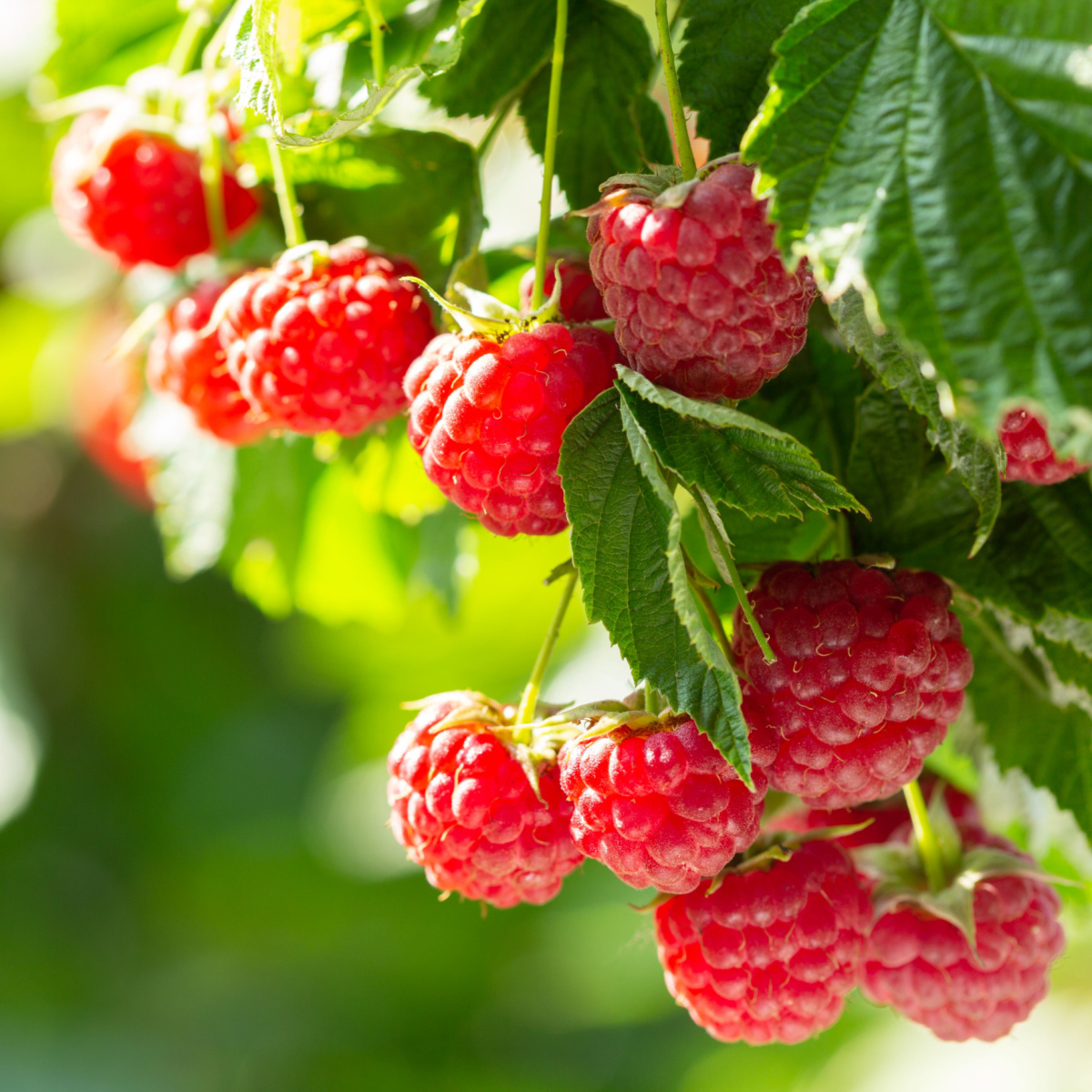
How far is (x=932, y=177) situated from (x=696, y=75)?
0.18 metres

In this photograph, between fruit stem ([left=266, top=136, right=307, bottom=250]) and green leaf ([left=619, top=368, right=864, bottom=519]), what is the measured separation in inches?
12.5

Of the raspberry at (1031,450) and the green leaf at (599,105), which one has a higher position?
the green leaf at (599,105)

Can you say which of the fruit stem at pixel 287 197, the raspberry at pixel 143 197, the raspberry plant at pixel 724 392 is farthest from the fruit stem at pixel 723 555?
the raspberry at pixel 143 197

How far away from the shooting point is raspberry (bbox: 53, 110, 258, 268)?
3.05 ft

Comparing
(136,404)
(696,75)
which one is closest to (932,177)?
(696,75)

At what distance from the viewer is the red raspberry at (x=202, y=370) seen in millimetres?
878

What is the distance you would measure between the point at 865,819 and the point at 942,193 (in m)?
0.50

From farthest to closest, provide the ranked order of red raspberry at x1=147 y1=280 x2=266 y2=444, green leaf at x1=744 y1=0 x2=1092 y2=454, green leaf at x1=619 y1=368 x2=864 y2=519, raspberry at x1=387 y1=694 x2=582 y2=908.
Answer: red raspberry at x1=147 y1=280 x2=266 y2=444 < raspberry at x1=387 y1=694 x2=582 y2=908 < green leaf at x1=619 y1=368 x2=864 y2=519 < green leaf at x1=744 y1=0 x2=1092 y2=454

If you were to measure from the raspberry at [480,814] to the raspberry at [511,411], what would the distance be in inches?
5.8

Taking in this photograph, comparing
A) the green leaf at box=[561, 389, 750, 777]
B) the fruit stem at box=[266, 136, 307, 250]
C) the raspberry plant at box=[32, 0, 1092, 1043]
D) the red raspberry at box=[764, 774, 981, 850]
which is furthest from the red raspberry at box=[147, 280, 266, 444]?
the red raspberry at box=[764, 774, 981, 850]

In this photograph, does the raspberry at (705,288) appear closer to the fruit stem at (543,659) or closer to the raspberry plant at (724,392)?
the raspberry plant at (724,392)

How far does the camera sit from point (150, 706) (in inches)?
107

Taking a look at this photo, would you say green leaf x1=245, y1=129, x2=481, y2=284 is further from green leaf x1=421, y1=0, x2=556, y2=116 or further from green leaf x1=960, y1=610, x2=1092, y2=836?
green leaf x1=960, y1=610, x2=1092, y2=836

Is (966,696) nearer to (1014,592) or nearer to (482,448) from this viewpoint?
(1014,592)
